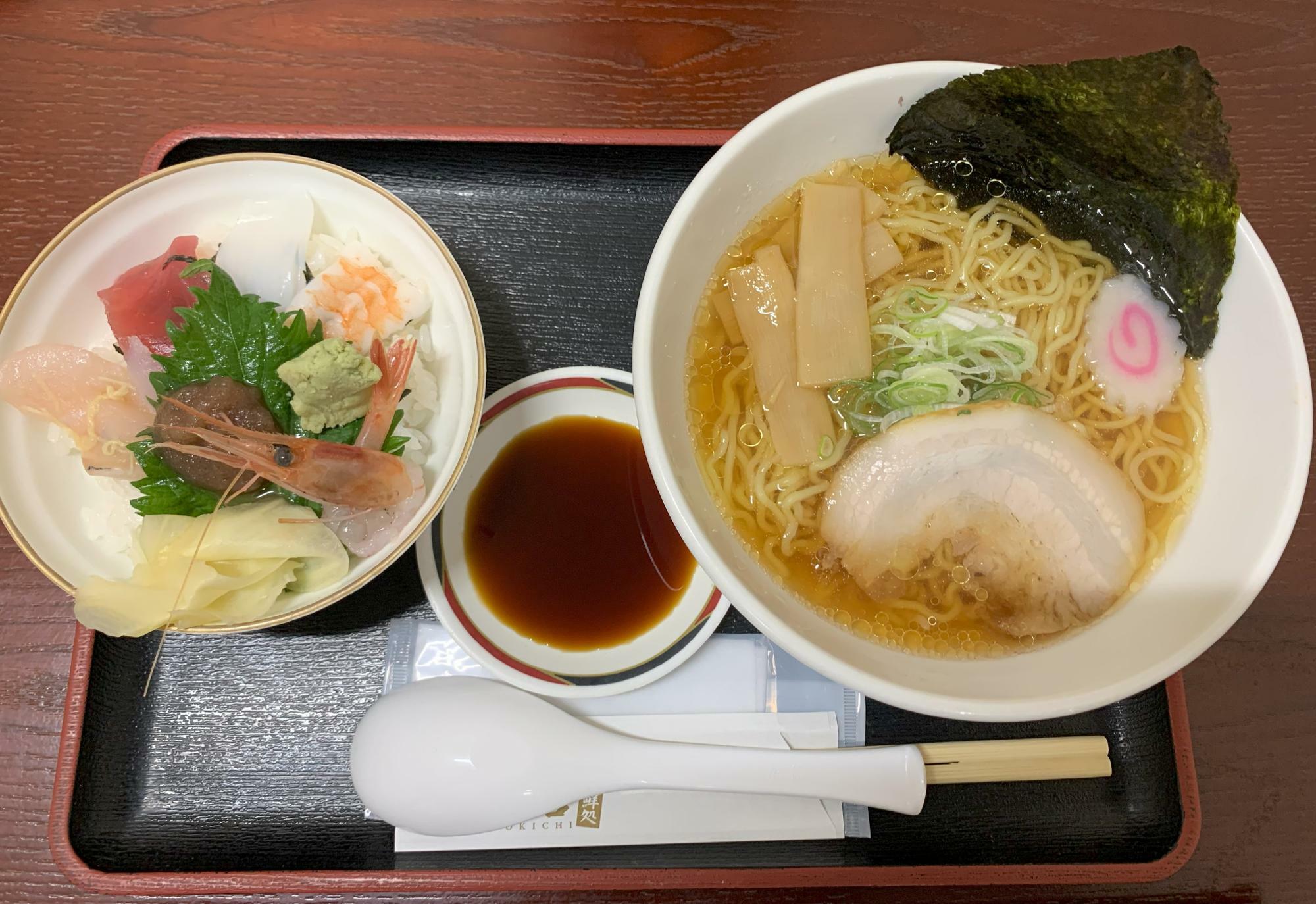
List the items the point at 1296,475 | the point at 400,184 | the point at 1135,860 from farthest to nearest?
the point at 400,184
the point at 1135,860
the point at 1296,475

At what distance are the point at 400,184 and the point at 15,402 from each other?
0.85 meters

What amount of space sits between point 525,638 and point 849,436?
0.77 m

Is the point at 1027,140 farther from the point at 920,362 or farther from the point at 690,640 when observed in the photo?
the point at 690,640

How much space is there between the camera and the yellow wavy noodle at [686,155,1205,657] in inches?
48.9

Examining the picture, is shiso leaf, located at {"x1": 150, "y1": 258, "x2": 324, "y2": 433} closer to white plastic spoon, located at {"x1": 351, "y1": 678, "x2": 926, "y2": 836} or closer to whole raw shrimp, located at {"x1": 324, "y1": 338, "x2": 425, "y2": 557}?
whole raw shrimp, located at {"x1": 324, "y1": 338, "x2": 425, "y2": 557}

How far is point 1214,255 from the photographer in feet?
3.84

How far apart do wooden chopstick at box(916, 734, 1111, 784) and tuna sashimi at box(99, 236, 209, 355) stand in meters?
1.67

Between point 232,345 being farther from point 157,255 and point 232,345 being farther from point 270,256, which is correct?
point 157,255

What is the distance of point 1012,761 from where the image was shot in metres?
1.34

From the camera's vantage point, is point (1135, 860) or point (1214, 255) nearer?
point (1214, 255)

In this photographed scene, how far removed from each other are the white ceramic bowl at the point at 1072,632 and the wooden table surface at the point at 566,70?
1.63 ft

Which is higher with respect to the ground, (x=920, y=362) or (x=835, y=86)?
(x=835, y=86)

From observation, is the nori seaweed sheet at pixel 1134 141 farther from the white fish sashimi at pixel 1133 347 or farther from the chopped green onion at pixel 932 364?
the chopped green onion at pixel 932 364

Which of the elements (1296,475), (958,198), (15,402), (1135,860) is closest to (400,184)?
(15,402)
